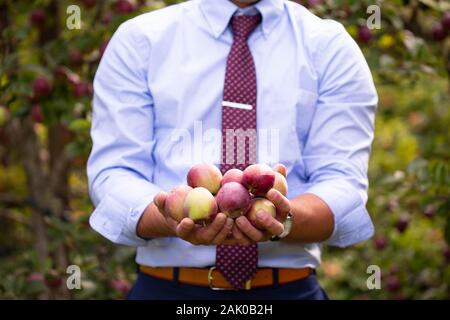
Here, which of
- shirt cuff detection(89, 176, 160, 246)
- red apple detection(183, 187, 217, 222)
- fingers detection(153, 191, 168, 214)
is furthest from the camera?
shirt cuff detection(89, 176, 160, 246)

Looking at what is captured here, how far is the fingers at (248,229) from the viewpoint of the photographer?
1.85 meters

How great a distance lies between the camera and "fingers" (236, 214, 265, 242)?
185 centimetres

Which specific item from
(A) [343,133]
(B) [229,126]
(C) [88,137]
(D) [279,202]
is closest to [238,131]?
(B) [229,126]

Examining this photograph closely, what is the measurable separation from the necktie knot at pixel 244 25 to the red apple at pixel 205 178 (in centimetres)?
51

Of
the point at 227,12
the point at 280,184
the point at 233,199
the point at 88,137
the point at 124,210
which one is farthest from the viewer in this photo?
the point at 88,137

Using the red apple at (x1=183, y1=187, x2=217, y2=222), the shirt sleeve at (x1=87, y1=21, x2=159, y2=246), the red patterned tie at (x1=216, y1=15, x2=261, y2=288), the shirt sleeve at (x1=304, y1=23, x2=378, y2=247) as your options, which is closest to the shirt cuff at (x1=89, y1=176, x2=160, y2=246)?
the shirt sleeve at (x1=87, y1=21, x2=159, y2=246)

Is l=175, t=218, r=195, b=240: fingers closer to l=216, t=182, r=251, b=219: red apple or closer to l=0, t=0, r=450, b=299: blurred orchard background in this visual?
l=216, t=182, r=251, b=219: red apple

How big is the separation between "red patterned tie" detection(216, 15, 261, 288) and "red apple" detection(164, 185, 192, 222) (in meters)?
0.30

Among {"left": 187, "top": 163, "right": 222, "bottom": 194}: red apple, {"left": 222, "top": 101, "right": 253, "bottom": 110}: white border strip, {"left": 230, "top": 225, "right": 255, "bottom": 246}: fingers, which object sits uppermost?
{"left": 222, "top": 101, "right": 253, "bottom": 110}: white border strip

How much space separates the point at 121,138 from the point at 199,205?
0.48 metres

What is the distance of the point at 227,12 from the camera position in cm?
228

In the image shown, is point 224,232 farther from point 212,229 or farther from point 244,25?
point 244,25

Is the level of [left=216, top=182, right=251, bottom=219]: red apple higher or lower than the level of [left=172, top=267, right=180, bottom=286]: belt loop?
higher

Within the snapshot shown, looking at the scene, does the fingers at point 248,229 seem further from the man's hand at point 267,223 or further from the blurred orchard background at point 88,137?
the blurred orchard background at point 88,137
